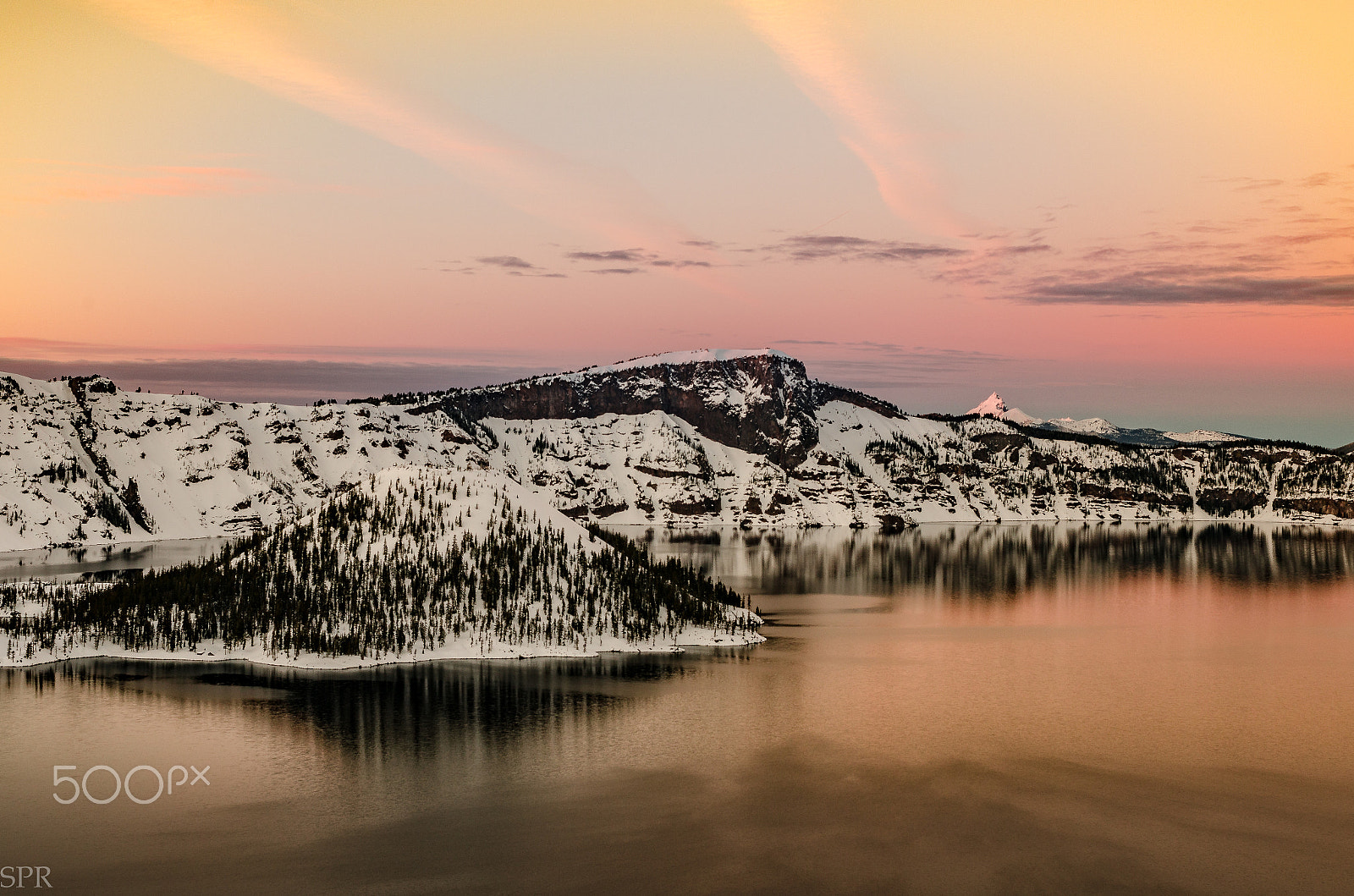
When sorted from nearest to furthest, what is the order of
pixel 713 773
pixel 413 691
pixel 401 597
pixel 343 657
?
pixel 713 773, pixel 413 691, pixel 343 657, pixel 401 597

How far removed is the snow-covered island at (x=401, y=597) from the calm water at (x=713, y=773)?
6.94 m

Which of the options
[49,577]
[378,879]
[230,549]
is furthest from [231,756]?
[49,577]

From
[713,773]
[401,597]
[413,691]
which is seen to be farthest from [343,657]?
[713,773]

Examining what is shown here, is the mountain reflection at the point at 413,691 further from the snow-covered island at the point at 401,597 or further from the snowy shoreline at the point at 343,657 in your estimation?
the snow-covered island at the point at 401,597

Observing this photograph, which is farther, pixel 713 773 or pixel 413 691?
pixel 413 691

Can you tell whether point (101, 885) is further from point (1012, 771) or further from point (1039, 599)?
point (1039, 599)

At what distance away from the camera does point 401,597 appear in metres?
118

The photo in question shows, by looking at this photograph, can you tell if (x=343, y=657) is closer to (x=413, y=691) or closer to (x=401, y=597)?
(x=401, y=597)

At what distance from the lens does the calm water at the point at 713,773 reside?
55.1 metres

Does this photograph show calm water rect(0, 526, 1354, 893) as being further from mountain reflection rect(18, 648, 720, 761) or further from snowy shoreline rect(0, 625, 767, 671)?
snowy shoreline rect(0, 625, 767, 671)

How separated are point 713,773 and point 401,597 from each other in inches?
2309

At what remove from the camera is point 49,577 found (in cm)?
17438

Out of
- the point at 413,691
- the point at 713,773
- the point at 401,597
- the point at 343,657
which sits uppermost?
the point at 401,597

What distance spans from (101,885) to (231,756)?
21245mm
